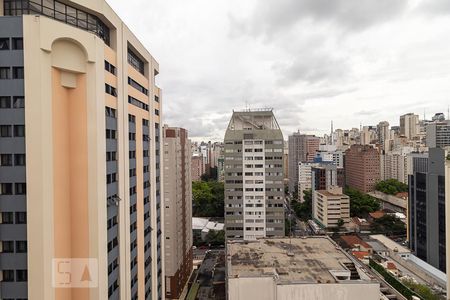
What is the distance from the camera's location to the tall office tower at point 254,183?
3164 centimetres

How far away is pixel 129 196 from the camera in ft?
46.6

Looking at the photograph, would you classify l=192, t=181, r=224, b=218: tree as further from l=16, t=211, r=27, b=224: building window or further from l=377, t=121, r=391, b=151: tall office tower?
l=377, t=121, r=391, b=151: tall office tower

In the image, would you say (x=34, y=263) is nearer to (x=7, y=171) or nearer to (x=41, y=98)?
(x=7, y=171)

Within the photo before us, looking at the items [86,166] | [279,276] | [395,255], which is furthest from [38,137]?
[395,255]

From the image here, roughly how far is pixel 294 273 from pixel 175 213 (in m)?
16.2

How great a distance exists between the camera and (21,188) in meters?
9.83

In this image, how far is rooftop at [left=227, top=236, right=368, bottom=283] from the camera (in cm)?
1614

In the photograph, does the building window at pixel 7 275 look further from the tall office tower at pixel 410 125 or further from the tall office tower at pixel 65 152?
the tall office tower at pixel 410 125

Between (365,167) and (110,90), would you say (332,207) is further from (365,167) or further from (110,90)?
(110,90)

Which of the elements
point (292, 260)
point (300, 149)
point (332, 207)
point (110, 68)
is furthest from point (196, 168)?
point (110, 68)

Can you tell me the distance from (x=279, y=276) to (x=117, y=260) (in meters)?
7.63

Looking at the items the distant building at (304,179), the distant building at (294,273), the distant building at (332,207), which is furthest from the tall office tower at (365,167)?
the distant building at (294,273)

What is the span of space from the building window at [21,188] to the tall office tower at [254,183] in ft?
75.0

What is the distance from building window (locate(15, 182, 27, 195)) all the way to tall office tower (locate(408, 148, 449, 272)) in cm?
3297
